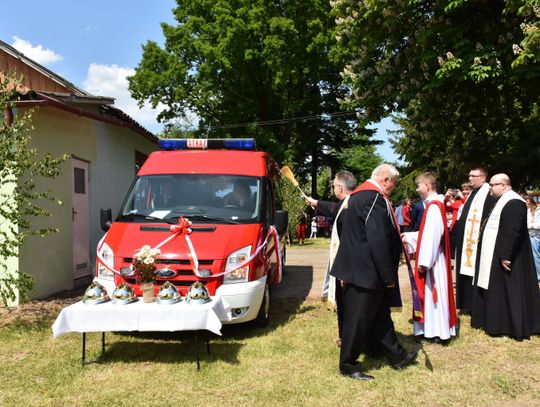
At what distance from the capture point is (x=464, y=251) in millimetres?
7277

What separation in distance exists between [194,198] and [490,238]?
12.7 feet

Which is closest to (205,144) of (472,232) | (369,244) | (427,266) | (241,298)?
(241,298)

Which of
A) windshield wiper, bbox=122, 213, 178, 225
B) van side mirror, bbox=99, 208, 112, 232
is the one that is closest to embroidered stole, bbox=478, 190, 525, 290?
windshield wiper, bbox=122, 213, 178, 225

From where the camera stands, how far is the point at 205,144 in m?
8.02

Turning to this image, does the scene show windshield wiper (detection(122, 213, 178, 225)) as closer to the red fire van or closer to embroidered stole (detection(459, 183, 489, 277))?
the red fire van

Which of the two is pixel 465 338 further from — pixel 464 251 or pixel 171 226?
pixel 171 226

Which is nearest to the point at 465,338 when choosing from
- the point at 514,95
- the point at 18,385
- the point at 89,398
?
the point at 89,398

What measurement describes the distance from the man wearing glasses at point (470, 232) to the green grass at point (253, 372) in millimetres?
994

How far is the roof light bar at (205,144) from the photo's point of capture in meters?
8.02

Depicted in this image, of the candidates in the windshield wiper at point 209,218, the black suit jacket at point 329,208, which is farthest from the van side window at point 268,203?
the black suit jacket at point 329,208

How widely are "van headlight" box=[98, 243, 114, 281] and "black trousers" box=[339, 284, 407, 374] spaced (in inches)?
109

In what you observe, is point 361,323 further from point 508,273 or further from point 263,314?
point 508,273

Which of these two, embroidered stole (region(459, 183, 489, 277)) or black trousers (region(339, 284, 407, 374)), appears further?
embroidered stole (region(459, 183, 489, 277))

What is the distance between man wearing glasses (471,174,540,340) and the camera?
6250 millimetres
